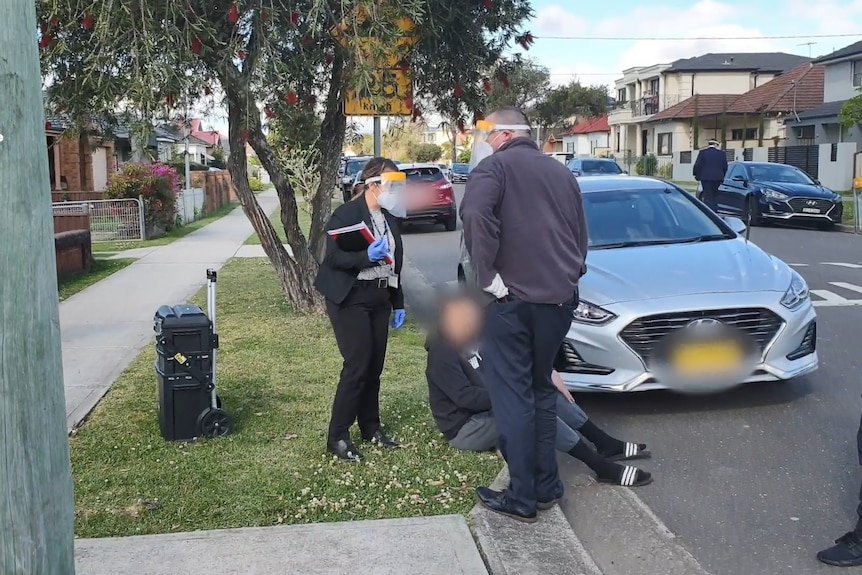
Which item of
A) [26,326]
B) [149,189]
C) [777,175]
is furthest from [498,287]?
[777,175]

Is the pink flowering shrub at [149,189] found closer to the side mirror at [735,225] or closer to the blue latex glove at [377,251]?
the side mirror at [735,225]

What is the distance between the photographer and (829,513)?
461 centimetres

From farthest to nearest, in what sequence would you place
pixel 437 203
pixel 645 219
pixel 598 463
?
pixel 437 203 < pixel 645 219 < pixel 598 463

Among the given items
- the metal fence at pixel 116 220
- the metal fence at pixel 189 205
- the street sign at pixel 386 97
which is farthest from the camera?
the metal fence at pixel 189 205

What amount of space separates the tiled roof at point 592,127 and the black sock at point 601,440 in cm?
7153

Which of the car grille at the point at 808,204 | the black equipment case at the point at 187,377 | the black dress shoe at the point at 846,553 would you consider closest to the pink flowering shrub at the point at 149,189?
the car grille at the point at 808,204

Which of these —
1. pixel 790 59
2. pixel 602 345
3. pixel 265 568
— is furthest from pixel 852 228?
pixel 790 59

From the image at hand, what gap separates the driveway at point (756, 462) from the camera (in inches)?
170

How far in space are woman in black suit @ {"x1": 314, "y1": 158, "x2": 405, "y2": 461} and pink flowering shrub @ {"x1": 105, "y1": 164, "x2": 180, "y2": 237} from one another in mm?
15639

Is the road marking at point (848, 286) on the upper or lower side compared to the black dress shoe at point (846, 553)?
upper

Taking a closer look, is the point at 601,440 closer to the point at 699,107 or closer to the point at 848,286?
the point at 848,286

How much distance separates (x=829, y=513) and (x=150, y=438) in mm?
3881

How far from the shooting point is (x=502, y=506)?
4.50 m

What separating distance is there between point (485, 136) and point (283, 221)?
18.2 ft
